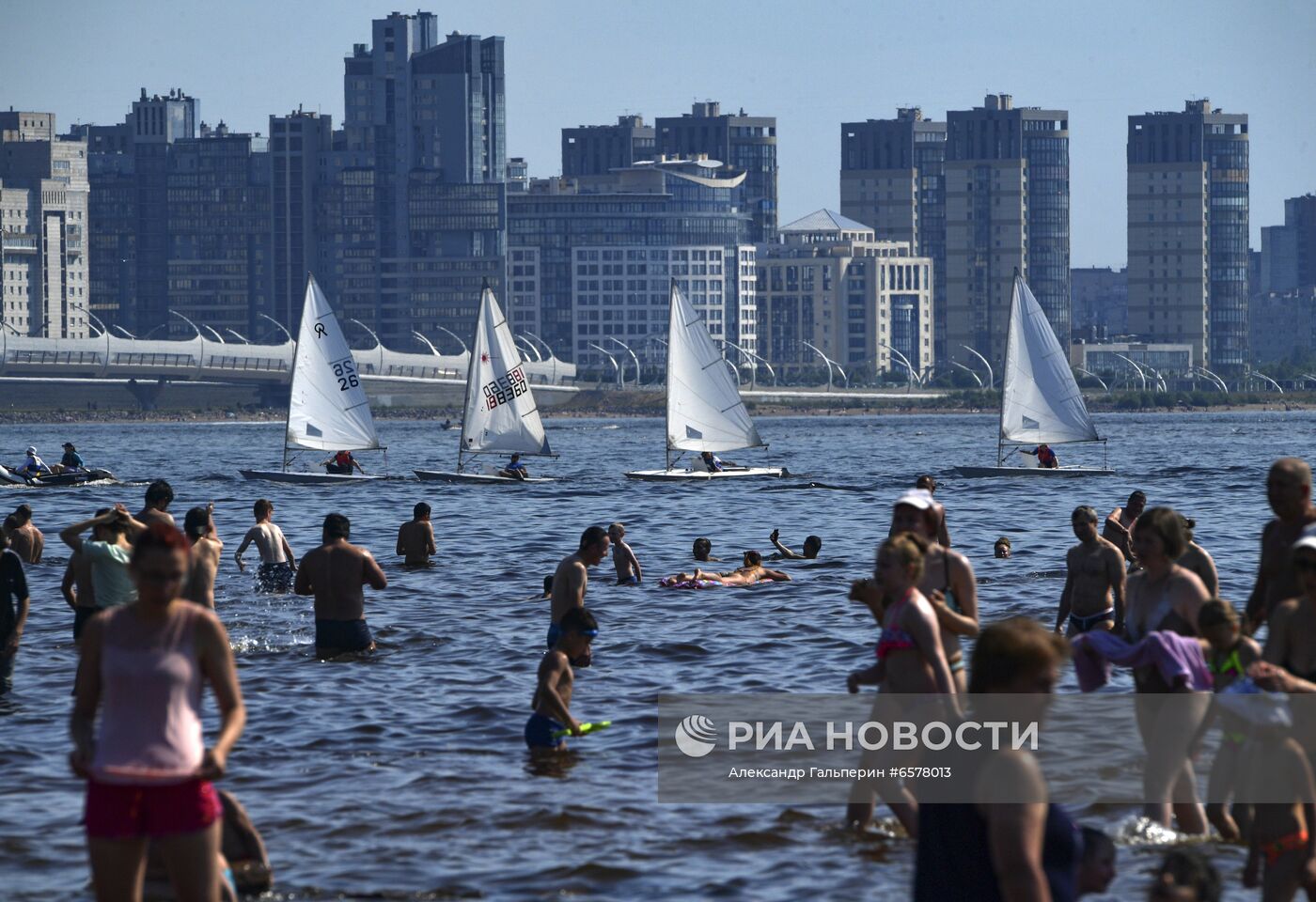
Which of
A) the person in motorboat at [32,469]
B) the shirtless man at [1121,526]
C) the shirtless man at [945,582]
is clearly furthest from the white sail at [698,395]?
the shirtless man at [945,582]

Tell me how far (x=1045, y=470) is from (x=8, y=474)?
3169 cm

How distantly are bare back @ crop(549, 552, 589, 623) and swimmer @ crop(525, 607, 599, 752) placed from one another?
0.41 metres

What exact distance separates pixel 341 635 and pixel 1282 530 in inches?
404

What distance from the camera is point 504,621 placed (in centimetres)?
2420

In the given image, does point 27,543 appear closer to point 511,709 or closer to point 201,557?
point 201,557

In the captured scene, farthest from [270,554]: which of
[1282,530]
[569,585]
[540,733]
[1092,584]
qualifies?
→ [1282,530]

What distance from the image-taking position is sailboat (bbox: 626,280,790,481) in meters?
59.3

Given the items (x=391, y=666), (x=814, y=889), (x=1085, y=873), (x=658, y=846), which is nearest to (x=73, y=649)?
(x=391, y=666)

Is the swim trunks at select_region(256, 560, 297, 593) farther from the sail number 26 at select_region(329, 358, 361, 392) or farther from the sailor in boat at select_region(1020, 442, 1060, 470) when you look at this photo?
the sailor in boat at select_region(1020, 442, 1060, 470)

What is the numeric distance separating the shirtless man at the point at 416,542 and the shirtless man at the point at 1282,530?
18814mm

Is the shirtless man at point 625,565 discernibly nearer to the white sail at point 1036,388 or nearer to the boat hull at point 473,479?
the boat hull at point 473,479

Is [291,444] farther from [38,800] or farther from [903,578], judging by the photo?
[903,578]

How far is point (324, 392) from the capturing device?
5997 centimetres

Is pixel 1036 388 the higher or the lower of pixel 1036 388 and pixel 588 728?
the higher
